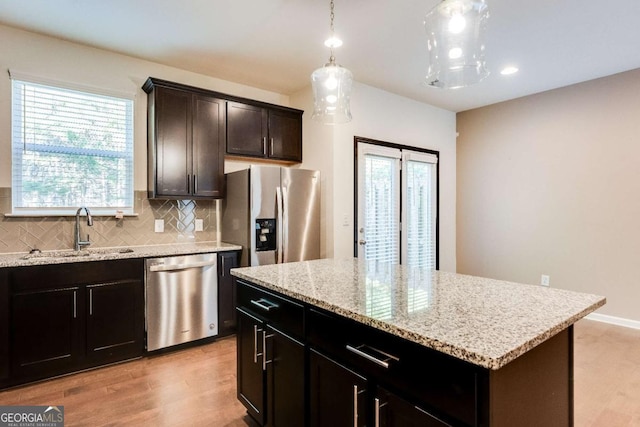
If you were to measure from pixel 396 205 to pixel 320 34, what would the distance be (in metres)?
2.28

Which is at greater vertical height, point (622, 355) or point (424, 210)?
point (424, 210)

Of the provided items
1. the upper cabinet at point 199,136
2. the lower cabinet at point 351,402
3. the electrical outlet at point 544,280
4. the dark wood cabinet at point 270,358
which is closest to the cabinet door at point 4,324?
the upper cabinet at point 199,136

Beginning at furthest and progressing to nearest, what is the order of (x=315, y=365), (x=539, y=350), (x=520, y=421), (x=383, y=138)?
(x=383, y=138), (x=315, y=365), (x=539, y=350), (x=520, y=421)

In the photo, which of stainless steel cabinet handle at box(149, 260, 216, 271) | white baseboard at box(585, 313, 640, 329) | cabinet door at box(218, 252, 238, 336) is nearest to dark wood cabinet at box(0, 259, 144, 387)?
stainless steel cabinet handle at box(149, 260, 216, 271)

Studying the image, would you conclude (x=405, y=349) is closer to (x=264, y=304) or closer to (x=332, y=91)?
(x=264, y=304)

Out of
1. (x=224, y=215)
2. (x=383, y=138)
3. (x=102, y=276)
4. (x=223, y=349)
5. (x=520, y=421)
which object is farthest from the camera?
(x=383, y=138)

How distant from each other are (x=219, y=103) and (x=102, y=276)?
1.97 meters

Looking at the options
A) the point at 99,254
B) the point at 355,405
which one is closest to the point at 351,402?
the point at 355,405

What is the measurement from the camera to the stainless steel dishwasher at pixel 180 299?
297 cm

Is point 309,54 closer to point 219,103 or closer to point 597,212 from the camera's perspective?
point 219,103

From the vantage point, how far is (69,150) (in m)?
3.11

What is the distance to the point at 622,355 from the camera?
2994 mm

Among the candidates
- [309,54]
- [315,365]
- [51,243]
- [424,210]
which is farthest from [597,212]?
[51,243]

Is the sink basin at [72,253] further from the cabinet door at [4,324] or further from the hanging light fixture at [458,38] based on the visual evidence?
the hanging light fixture at [458,38]
